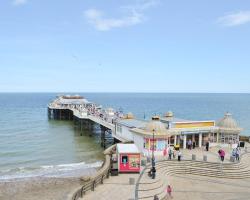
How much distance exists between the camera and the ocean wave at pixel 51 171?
26.4 m

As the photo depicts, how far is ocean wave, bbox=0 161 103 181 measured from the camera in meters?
26.4

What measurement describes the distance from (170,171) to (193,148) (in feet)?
21.9

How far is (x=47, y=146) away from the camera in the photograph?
1580 inches

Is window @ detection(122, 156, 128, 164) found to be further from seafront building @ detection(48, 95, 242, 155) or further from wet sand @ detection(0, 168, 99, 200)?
seafront building @ detection(48, 95, 242, 155)

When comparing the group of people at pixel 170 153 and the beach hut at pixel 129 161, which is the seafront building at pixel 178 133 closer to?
the group of people at pixel 170 153

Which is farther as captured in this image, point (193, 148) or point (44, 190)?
point (193, 148)

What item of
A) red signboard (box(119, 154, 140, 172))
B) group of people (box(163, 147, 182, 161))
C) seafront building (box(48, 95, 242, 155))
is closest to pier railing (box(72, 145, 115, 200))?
red signboard (box(119, 154, 140, 172))

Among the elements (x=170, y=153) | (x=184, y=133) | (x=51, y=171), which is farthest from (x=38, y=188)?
(x=184, y=133)

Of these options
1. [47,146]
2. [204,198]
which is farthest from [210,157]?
[47,146]

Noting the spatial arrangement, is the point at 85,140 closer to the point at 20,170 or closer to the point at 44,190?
the point at 20,170

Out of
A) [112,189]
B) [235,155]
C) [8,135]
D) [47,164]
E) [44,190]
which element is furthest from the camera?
[8,135]

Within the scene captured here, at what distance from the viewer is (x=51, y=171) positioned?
27766 mm

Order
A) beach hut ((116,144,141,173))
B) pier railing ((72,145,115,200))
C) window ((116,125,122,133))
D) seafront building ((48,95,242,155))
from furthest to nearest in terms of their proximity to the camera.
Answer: window ((116,125,122,133)) → seafront building ((48,95,242,155)) → beach hut ((116,144,141,173)) → pier railing ((72,145,115,200))

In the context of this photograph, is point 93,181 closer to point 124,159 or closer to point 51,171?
point 124,159
